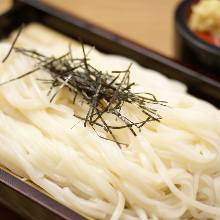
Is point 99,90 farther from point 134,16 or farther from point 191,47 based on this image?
point 134,16

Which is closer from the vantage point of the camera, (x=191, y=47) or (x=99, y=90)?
(x=99, y=90)

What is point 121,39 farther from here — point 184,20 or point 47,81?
point 47,81

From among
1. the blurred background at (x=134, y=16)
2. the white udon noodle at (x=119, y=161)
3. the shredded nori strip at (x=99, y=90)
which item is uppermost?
the shredded nori strip at (x=99, y=90)

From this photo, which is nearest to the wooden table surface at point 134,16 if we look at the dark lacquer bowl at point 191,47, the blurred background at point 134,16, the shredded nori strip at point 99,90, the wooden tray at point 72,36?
the blurred background at point 134,16

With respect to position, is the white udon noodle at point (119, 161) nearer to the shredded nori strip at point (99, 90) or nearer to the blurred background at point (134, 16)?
the shredded nori strip at point (99, 90)

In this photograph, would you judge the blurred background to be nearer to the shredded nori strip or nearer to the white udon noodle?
the shredded nori strip

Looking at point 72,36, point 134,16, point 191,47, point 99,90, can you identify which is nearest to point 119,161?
point 99,90
